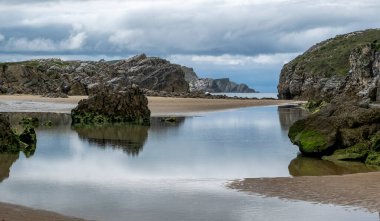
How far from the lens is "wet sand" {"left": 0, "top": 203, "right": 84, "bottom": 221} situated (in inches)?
617

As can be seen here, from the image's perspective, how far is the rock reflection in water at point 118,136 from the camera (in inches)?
1446

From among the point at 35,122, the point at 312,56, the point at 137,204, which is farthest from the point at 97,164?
the point at 312,56

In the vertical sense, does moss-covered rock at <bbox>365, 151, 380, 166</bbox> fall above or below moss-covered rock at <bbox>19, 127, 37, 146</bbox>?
below

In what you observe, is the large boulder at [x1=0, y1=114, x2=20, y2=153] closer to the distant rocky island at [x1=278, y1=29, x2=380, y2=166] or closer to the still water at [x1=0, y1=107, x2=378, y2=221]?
the still water at [x1=0, y1=107, x2=378, y2=221]

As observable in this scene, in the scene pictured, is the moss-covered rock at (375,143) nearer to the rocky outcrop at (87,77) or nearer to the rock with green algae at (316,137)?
the rock with green algae at (316,137)

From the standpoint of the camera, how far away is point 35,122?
5103cm

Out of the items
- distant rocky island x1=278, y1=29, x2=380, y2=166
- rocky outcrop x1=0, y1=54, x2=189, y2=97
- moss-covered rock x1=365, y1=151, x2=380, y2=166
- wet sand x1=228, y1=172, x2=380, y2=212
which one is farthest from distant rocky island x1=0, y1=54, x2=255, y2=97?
wet sand x1=228, y1=172, x2=380, y2=212

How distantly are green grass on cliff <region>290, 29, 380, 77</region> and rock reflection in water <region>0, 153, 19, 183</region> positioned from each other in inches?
4468

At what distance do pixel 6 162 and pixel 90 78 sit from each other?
10615 centimetres

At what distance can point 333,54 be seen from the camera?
16188 cm

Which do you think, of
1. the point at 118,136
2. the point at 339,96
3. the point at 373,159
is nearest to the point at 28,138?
the point at 118,136

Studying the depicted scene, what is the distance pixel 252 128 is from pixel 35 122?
60.3 ft

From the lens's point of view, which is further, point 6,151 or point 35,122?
point 35,122

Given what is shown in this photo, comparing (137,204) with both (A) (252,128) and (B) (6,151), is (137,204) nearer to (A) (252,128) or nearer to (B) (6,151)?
(B) (6,151)
